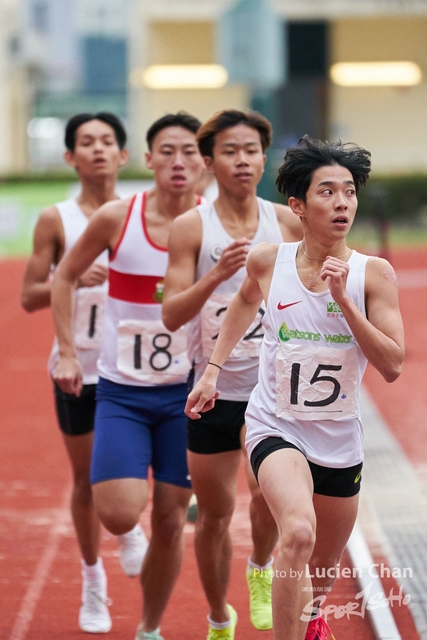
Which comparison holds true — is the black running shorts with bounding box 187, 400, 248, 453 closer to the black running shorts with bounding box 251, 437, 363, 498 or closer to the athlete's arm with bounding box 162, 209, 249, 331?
the athlete's arm with bounding box 162, 209, 249, 331

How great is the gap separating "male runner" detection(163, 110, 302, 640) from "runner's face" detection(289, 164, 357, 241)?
74 centimetres

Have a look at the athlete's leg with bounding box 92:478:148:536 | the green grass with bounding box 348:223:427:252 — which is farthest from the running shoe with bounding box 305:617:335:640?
the green grass with bounding box 348:223:427:252

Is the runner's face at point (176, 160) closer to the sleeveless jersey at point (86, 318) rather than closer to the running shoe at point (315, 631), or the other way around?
the sleeveless jersey at point (86, 318)

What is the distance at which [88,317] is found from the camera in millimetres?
5242

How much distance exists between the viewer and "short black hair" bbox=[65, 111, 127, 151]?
5.59 m

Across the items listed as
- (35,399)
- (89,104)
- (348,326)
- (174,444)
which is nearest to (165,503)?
(174,444)

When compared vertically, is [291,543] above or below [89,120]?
below

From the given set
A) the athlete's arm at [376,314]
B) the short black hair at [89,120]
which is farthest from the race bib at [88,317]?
the athlete's arm at [376,314]

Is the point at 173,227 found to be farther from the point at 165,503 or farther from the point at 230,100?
the point at 230,100

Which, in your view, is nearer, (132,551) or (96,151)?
(132,551)

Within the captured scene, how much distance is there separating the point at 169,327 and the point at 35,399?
256 inches

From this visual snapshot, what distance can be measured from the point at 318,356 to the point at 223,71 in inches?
1204

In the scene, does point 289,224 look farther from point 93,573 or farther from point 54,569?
point 54,569

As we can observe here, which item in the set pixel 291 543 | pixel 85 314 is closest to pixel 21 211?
pixel 85 314
